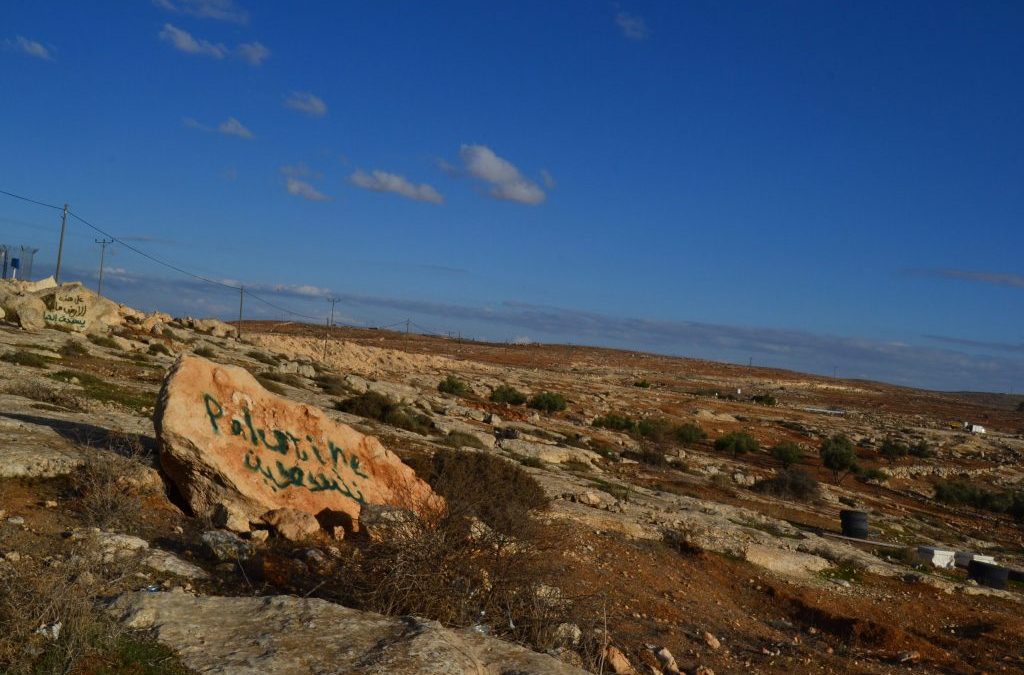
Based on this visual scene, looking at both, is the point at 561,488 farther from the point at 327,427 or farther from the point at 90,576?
the point at 90,576

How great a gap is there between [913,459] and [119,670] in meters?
50.0

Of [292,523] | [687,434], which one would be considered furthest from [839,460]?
[292,523]

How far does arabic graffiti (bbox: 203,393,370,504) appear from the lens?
34.9 feet

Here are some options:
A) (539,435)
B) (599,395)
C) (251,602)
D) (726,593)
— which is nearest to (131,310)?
(539,435)

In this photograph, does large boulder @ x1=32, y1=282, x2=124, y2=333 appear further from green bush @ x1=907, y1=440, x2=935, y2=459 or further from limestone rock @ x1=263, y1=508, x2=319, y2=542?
green bush @ x1=907, y1=440, x2=935, y2=459

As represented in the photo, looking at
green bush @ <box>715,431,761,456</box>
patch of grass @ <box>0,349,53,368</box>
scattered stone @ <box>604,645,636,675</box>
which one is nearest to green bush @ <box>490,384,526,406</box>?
green bush @ <box>715,431,761,456</box>

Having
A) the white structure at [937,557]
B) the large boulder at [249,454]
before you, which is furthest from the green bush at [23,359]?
the white structure at [937,557]

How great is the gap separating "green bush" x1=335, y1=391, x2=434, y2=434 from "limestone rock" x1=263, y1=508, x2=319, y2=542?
13389 mm

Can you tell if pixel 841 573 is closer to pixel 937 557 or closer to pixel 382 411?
pixel 937 557

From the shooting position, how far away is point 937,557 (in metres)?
19.8

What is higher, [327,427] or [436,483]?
[327,427]

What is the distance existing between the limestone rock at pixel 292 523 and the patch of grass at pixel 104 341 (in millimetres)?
23609

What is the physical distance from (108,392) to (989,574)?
20.5 m

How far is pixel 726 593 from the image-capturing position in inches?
540
